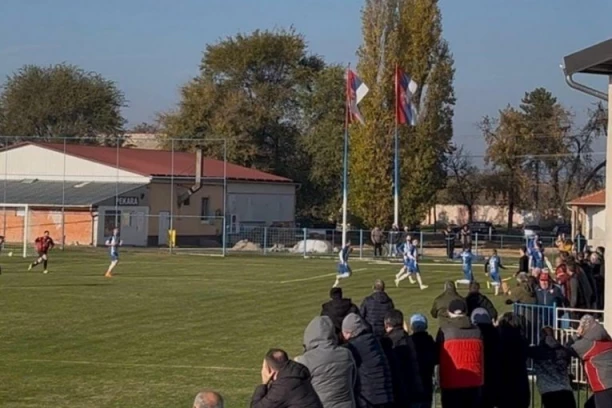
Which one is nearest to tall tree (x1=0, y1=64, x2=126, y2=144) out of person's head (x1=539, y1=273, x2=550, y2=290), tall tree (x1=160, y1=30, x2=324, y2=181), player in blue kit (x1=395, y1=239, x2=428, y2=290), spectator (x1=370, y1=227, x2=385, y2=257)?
tall tree (x1=160, y1=30, x2=324, y2=181)

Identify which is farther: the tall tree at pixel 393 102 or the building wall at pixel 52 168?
the tall tree at pixel 393 102

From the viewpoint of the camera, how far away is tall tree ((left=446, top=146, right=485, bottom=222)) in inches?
4048

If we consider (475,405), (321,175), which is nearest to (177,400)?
(475,405)

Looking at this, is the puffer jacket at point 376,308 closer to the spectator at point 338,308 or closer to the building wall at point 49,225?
the spectator at point 338,308

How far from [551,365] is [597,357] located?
59 cm

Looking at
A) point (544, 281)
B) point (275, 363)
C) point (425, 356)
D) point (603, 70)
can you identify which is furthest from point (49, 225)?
point (275, 363)

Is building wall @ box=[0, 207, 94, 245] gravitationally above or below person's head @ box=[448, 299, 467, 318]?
above

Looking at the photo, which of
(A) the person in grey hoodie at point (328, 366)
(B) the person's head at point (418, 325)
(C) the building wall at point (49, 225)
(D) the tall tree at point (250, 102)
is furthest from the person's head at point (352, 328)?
(D) the tall tree at point (250, 102)

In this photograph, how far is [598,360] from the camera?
1300cm

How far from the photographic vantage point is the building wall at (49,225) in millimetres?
67062

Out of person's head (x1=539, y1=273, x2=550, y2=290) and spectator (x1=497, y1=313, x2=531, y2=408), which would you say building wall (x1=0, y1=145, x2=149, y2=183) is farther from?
spectator (x1=497, y1=313, x2=531, y2=408)

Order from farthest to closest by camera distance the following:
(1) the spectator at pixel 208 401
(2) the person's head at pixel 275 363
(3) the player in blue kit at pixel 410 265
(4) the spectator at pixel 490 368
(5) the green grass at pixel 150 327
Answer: (3) the player in blue kit at pixel 410 265
(5) the green grass at pixel 150 327
(4) the spectator at pixel 490 368
(2) the person's head at pixel 275 363
(1) the spectator at pixel 208 401

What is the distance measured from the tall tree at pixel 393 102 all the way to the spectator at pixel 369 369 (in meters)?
65.1

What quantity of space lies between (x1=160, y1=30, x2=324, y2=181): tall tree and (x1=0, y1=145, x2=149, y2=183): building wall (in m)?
12.7
